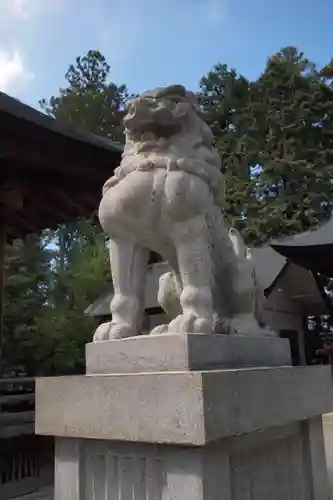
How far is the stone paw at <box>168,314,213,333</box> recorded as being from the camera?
1577 mm

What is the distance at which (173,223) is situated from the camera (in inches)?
66.8

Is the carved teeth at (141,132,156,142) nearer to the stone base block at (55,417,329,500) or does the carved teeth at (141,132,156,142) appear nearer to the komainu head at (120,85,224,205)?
the komainu head at (120,85,224,205)

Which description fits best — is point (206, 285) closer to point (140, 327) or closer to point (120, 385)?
point (140, 327)

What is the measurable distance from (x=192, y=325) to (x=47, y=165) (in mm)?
2704

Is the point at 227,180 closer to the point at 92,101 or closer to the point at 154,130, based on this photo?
the point at 92,101

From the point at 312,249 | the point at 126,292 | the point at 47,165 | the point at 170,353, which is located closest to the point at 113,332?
the point at 126,292

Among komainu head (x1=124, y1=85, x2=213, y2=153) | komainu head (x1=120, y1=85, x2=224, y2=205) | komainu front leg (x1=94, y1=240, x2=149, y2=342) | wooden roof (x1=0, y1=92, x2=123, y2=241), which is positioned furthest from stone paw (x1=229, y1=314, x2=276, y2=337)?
wooden roof (x1=0, y1=92, x2=123, y2=241)

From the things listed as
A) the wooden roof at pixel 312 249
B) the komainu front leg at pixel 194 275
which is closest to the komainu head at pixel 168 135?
the komainu front leg at pixel 194 275

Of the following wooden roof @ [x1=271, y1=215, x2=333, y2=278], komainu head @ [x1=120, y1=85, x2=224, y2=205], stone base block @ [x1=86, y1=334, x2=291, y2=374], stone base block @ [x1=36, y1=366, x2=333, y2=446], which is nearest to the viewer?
stone base block @ [x1=36, y1=366, x2=333, y2=446]

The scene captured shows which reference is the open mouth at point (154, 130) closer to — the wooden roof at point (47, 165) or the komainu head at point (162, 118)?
the komainu head at point (162, 118)

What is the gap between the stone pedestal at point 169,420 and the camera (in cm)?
136

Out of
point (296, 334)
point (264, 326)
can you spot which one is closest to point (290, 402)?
point (264, 326)

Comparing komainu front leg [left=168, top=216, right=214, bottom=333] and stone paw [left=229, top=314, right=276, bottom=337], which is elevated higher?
komainu front leg [left=168, top=216, right=214, bottom=333]

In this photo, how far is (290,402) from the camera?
1784mm
